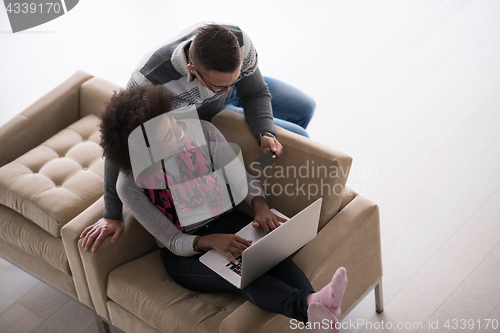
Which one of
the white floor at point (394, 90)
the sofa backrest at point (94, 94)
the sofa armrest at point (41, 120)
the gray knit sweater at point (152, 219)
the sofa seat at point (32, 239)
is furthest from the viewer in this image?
the sofa backrest at point (94, 94)

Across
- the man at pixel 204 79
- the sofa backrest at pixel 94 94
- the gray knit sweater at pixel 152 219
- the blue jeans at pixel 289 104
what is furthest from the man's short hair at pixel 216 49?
the sofa backrest at pixel 94 94

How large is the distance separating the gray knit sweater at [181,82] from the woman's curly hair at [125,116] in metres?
0.12

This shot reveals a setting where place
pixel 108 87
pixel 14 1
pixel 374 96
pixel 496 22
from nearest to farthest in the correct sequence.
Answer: pixel 108 87
pixel 374 96
pixel 496 22
pixel 14 1

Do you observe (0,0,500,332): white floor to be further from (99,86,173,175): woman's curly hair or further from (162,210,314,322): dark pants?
(99,86,173,175): woman's curly hair

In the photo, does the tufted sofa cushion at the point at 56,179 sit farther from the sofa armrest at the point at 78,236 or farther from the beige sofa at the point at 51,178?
the sofa armrest at the point at 78,236

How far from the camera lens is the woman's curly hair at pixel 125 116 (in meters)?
1.52

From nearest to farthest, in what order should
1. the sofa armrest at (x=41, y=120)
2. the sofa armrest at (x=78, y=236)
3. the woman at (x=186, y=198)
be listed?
the woman at (x=186, y=198) → the sofa armrest at (x=78, y=236) → the sofa armrest at (x=41, y=120)

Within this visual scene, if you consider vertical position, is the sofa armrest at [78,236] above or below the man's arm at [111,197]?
below

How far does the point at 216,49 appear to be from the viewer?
5.11 feet

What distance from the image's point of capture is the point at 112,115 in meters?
1.54

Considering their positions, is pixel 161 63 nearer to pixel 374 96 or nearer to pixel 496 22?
pixel 374 96

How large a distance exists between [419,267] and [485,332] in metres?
0.36

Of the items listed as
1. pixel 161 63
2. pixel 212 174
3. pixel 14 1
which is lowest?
pixel 14 1

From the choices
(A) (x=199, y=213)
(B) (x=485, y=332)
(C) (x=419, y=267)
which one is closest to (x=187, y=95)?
(A) (x=199, y=213)
